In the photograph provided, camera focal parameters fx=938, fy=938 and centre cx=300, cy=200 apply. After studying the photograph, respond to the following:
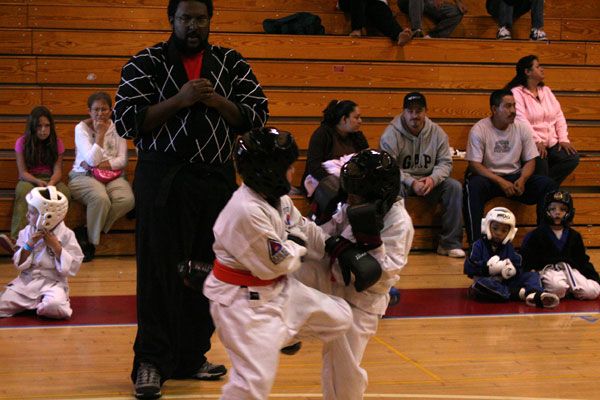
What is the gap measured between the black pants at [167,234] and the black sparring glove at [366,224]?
3.21 ft

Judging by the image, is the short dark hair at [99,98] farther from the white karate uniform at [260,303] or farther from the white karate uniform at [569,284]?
the white karate uniform at [260,303]

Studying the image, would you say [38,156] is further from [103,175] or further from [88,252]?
[88,252]

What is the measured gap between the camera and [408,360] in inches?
193

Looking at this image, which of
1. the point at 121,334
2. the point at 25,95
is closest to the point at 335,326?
the point at 121,334

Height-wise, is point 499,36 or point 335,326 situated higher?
point 499,36

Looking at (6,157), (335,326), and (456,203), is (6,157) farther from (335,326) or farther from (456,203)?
(335,326)

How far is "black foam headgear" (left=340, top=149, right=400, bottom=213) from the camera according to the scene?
11.1 feet

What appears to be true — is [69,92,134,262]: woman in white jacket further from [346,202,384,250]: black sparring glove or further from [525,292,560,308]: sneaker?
[346,202,384,250]: black sparring glove

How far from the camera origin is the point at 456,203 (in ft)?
27.2

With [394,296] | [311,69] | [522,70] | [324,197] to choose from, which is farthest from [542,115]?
[324,197]

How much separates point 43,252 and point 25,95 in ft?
11.3

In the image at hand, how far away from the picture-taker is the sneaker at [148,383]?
406 centimetres

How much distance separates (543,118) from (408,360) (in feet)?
15.8

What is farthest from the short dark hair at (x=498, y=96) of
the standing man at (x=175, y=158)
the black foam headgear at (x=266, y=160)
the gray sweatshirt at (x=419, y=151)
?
the black foam headgear at (x=266, y=160)
